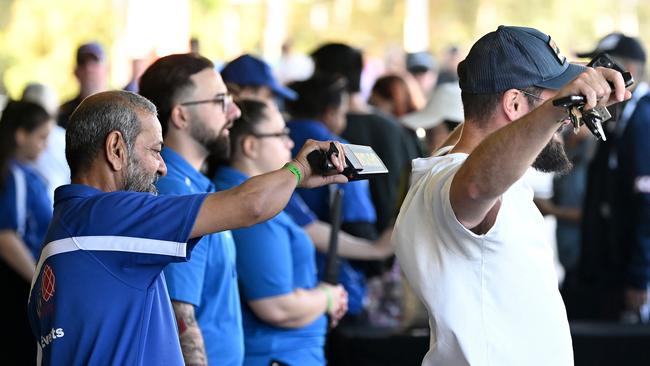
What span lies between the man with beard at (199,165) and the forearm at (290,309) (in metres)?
0.34

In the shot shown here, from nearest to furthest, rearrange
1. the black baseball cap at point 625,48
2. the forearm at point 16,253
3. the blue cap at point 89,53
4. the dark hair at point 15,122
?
the forearm at point 16,253, the dark hair at point 15,122, the black baseball cap at point 625,48, the blue cap at point 89,53

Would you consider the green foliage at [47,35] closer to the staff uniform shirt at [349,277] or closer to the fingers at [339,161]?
the staff uniform shirt at [349,277]

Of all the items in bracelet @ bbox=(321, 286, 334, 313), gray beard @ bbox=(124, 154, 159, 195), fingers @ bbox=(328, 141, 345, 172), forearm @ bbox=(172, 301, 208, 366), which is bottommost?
bracelet @ bbox=(321, 286, 334, 313)

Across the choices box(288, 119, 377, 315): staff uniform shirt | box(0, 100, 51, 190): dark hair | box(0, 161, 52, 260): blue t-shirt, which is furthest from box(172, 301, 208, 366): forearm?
box(0, 100, 51, 190): dark hair

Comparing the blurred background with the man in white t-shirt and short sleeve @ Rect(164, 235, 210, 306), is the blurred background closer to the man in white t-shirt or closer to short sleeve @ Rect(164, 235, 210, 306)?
short sleeve @ Rect(164, 235, 210, 306)

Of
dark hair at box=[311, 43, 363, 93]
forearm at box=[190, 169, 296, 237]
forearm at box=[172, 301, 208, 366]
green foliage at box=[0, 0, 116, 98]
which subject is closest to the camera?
forearm at box=[190, 169, 296, 237]

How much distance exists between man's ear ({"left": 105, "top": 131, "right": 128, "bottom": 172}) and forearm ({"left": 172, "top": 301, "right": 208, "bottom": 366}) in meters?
0.74

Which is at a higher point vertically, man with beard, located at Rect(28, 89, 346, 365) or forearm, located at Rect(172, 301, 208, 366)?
man with beard, located at Rect(28, 89, 346, 365)

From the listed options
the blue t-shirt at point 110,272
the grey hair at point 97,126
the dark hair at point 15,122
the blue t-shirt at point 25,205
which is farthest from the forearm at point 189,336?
the dark hair at point 15,122

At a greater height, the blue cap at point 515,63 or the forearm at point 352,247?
the blue cap at point 515,63

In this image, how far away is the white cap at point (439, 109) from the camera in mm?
6238

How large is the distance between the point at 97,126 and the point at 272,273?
4.51 feet

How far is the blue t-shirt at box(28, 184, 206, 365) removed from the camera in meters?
2.93

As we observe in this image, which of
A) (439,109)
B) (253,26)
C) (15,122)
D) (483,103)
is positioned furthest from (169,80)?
(253,26)
